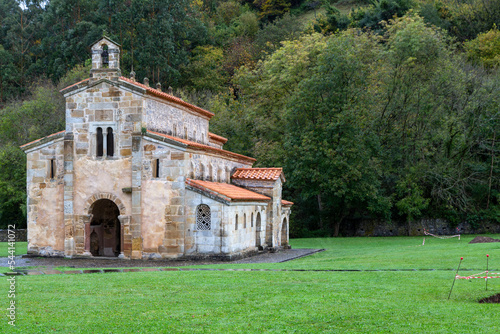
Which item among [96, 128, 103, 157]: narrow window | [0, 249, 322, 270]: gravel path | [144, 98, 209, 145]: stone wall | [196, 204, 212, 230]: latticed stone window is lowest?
[0, 249, 322, 270]: gravel path

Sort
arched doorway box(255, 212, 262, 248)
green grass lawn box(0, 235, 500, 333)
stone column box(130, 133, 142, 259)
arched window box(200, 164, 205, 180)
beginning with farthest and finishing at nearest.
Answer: arched doorway box(255, 212, 262, 248) → arched window box(200, 164, 205, 180) → stone column box(130, 133, 142, 259) → green grass lawn box(0, 235, 500, 333)

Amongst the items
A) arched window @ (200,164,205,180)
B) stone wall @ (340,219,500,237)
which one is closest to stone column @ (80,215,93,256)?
arched window @ (200,164,205,180)

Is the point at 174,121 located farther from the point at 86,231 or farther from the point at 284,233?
the point at 284,233

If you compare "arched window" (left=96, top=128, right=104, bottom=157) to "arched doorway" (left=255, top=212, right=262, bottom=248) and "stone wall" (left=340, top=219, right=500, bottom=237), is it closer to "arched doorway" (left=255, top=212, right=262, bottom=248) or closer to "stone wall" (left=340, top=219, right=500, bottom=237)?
"arched doorway" (left=255, top=212, right=262, bottom=248)

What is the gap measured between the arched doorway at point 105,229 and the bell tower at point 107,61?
7.06m

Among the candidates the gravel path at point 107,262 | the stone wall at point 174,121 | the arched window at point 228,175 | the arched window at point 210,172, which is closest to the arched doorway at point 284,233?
the arched window at point 228,175

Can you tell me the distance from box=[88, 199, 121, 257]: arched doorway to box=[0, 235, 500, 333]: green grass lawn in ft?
41.5

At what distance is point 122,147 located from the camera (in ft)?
96.9

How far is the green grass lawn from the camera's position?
40.4 ft

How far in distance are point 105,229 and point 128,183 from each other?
5.48 metres

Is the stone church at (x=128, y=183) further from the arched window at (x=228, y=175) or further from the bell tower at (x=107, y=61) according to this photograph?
the arched window at (x=228, y=175)

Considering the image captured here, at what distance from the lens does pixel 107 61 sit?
30.9m

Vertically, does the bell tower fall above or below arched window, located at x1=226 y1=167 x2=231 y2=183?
above

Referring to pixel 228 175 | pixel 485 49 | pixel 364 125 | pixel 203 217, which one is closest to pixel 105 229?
pixel 228 175
